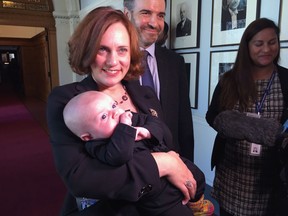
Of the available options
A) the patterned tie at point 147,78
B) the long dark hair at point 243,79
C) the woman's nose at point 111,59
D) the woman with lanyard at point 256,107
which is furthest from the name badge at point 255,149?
the woman's nose at point 111,59

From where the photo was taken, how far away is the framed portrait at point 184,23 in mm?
2781

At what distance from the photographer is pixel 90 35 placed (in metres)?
0.88

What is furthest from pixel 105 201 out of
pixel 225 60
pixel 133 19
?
pixel 225 60

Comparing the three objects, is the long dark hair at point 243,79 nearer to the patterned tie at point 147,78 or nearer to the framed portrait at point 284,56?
the framed portrait at point 284,56

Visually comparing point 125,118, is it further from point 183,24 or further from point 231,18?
point 183,24

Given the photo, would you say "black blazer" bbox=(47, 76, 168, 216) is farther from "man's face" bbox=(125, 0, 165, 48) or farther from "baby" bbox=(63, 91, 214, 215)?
"man's face" bbox=(125, 0, 165, 48)

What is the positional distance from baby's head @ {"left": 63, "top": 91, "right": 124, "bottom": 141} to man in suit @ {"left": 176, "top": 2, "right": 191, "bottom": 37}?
235cm

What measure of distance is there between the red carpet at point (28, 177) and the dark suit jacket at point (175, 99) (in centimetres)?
195

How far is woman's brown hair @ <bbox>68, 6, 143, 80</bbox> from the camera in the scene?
34.3 inches

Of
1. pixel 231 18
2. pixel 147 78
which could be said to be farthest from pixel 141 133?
pixel 231 18

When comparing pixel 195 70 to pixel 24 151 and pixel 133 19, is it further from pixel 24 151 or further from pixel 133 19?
pixel 24 151

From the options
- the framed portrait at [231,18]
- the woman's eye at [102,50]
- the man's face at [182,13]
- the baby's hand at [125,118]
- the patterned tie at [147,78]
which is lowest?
the baby's hand at [125,118]

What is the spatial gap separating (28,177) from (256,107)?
10.6ft

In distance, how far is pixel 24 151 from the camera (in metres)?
4.56
